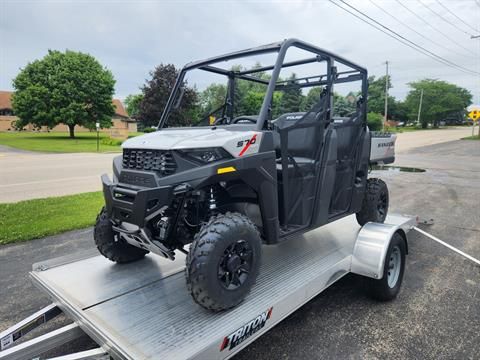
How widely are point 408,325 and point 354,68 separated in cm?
271

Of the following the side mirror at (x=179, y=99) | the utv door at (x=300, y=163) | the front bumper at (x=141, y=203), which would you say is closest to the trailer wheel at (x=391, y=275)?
the utv door at (x=300, y=163)

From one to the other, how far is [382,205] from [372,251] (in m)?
1.95

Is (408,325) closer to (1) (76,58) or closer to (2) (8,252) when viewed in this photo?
(2) (8,252)

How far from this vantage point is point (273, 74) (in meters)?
2.79

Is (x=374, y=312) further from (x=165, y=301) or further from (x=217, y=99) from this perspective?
(x=217, y=99)

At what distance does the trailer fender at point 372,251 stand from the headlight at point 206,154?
1680 mm

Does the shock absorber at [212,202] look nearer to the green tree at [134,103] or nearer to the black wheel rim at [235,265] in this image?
the black wheel rim at [235,265]

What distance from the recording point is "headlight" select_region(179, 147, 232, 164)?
2396 mm

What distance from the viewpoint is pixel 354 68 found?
384 cm

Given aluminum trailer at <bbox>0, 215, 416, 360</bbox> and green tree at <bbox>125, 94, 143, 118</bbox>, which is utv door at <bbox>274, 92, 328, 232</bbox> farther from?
green tree at <bbox>125, 94, 143, 118</bbox>

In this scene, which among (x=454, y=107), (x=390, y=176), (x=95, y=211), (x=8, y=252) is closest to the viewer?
(x=8, y=252)

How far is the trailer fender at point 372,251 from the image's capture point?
303 cm

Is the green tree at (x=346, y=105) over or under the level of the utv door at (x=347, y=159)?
over

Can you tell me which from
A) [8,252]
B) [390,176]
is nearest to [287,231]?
[8,252]
